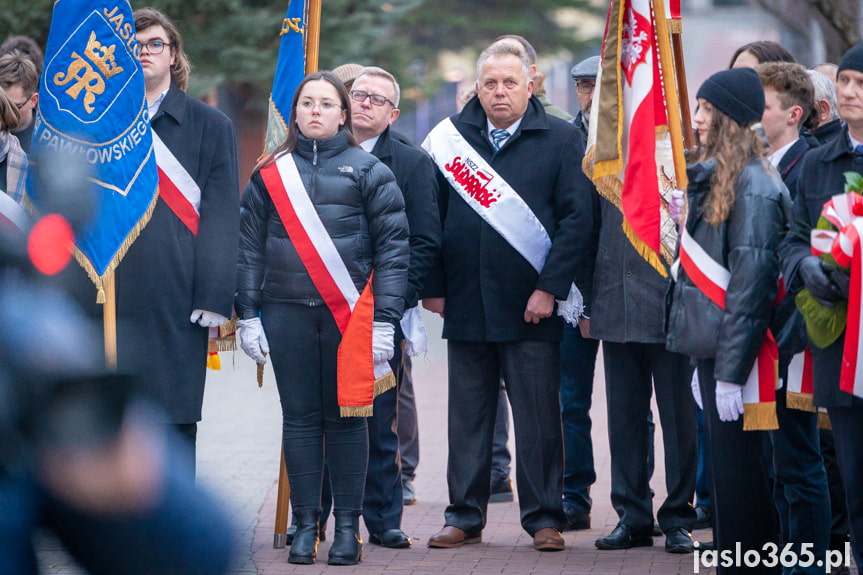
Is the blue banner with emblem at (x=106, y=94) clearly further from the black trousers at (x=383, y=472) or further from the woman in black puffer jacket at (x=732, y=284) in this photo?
the woman in black puffer jacket at (x=732, y=284)

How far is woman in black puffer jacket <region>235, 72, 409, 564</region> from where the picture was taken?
539cm

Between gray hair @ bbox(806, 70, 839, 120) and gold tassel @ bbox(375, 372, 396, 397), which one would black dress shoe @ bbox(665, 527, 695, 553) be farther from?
gray hair @ bbox(806, 70, 839, 120)

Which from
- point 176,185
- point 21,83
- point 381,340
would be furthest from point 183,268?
point 21,83

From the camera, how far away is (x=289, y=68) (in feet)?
19.8

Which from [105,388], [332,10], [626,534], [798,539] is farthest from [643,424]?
[332,10]

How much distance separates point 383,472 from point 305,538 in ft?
2.08

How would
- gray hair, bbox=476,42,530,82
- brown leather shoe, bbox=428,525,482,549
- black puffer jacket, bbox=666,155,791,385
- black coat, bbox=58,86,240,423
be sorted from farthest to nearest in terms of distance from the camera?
1. gray hair, bbox=476,42,530,82
2. brown leather shoe, bbox=428,525,482,549
3. black coat, bbox=58,86,240,423
4. black puffer jacket, bbox=666,155,791,385

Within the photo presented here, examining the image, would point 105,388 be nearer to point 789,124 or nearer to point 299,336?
point 299,336

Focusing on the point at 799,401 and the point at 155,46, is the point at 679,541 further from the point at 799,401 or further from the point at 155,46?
the point at 155,46

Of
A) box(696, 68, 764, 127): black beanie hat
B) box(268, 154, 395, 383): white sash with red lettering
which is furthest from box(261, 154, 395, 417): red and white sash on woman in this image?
box(696, 68, 764, 127): black beanie hat

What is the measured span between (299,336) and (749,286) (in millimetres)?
2030

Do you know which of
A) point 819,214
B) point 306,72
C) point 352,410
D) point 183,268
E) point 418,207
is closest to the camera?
point 819,214

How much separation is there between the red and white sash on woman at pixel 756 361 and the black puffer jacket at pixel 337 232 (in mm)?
1475

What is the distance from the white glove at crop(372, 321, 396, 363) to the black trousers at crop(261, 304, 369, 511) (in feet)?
0.52
